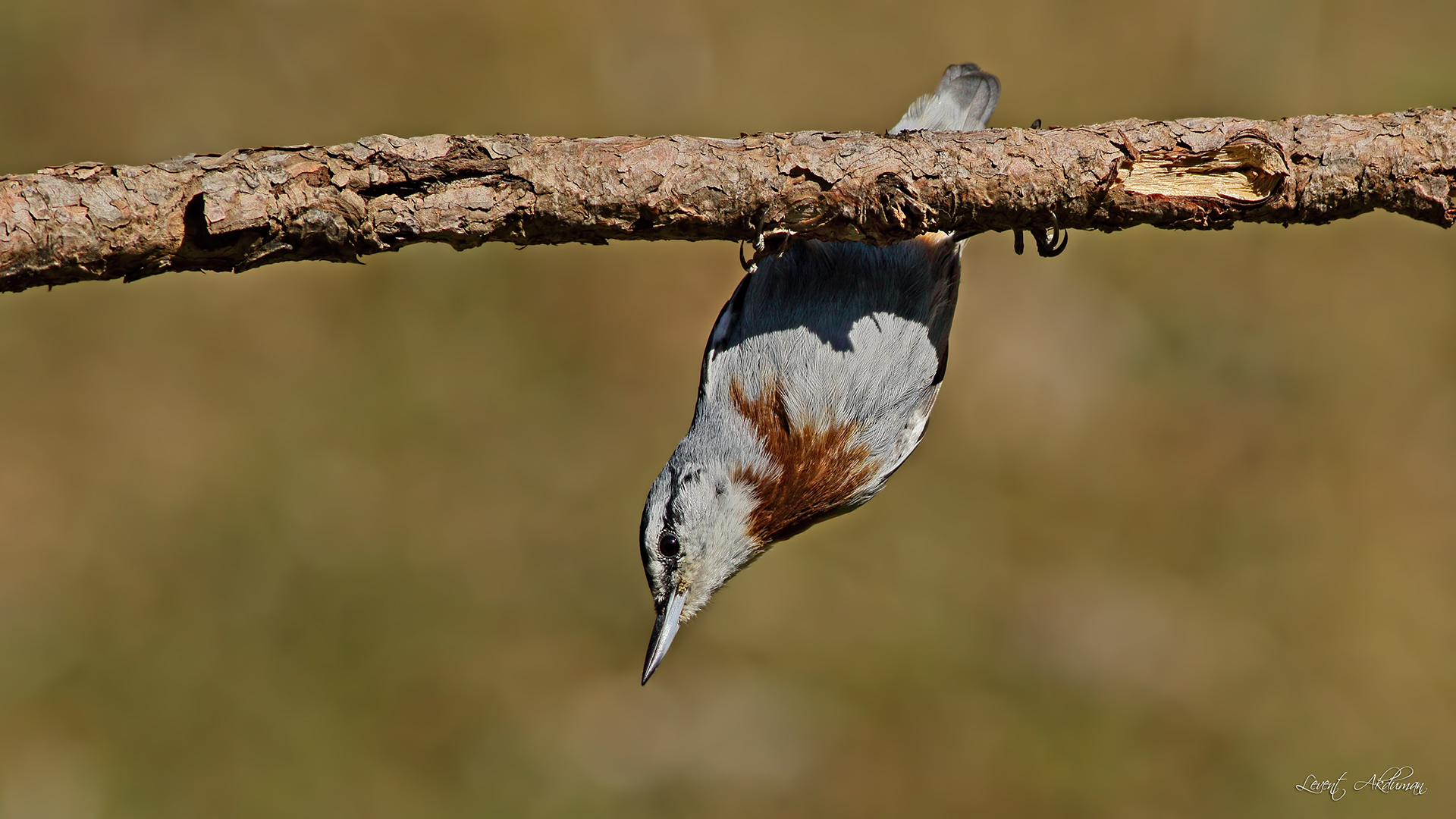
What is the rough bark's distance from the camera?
1.59 m

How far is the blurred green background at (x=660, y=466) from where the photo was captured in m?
4.29

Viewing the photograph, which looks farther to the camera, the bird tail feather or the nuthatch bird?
the bird tail feather

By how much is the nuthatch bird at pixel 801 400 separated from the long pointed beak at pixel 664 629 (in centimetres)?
5

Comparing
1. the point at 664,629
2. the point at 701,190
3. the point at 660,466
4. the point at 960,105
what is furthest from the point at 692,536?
the point at 660,466

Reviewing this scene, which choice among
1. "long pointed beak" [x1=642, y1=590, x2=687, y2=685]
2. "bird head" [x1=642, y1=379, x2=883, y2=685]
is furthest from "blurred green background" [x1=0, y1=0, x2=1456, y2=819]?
"bird head" [x1=642, y1=379, x2=883, y2=685]

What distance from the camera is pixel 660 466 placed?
475 cm

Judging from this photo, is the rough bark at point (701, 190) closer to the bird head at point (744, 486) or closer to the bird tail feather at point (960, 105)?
the bird head at point (744, 486)

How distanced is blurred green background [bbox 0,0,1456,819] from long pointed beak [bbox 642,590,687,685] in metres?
1.99

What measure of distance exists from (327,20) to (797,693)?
3375 millimetres

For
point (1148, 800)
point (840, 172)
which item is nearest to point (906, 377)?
point (840, 172)

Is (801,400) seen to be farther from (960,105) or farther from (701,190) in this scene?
(960,105)

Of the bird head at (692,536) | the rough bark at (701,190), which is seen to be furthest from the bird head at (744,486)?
the rough bark at (701,190)

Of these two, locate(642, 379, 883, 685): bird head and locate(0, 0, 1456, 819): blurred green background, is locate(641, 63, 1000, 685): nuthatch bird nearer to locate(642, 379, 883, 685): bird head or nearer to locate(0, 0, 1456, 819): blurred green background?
locate(642, 379, 883, 685): bird head

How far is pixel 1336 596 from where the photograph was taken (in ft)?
16.0
